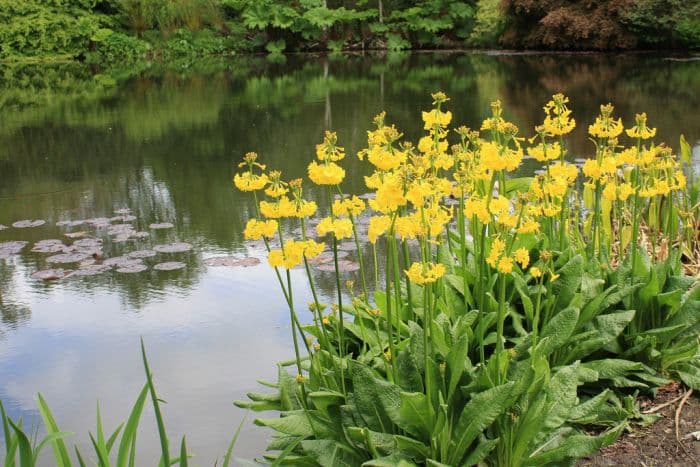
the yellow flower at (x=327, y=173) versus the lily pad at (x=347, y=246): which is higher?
the yellow flower at (x=327, y=173)

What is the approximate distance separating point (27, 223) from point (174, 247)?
1.48 metres

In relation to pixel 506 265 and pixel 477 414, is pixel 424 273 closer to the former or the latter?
pixel 506 265

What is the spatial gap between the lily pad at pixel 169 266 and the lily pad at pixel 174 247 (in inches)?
8.9

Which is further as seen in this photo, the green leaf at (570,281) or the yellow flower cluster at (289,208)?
the green leaf at (570,281)

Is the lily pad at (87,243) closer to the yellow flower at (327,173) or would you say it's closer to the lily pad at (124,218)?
the lily pad at (124,218)

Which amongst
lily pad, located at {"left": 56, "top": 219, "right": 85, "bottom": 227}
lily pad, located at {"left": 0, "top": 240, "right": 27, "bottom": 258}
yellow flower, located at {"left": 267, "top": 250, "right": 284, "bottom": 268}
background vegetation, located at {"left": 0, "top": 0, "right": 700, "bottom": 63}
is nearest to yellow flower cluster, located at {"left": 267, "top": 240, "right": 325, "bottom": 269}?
yellow flower, located at {"left": 267, "top": 250, "right": 284, "bottom": 268}

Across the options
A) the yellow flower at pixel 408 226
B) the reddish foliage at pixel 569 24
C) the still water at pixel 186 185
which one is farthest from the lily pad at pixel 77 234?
the reddish foliage at pixel 569 24

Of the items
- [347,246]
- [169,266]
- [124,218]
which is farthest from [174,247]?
[347,246]

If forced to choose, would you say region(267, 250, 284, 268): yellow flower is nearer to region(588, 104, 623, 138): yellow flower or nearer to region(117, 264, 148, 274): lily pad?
region(588, 104, 623, 138): yellow flower

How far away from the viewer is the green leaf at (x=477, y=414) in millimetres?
2002

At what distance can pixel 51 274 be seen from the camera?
4.75 metres

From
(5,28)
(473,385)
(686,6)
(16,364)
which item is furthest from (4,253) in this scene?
(5,28)

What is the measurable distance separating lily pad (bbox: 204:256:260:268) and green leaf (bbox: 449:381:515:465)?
Result: 291 cm

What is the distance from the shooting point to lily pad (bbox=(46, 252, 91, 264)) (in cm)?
497
